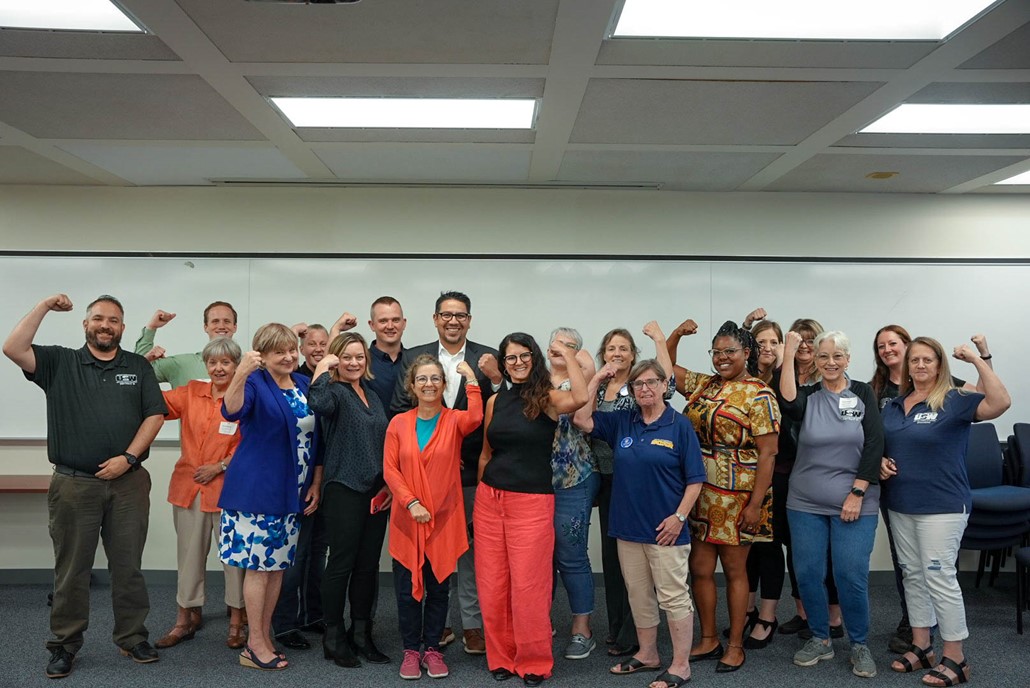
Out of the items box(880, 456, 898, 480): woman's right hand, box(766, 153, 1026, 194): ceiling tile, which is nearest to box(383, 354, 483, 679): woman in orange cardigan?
box(880, 456, 898, 480): woman's right hand

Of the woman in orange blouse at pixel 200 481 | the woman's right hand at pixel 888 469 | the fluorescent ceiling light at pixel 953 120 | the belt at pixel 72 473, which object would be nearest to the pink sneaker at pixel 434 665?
the woman in orange blouse at pixel 200 481

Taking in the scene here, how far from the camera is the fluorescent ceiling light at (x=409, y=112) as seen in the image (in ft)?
11.7

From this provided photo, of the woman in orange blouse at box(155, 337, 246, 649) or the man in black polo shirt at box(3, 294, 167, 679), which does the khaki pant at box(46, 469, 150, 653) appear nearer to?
the man in black polo shirt at box(3, 294, 167, 679)

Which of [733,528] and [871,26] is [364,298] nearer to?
[733,528]

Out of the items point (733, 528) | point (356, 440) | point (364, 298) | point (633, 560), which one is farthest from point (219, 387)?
point (733, 528)

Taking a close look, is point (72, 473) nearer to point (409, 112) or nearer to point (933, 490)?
point (409, 112)

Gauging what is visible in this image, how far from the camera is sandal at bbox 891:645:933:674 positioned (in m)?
3.50

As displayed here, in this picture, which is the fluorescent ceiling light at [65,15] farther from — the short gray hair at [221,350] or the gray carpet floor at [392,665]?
the gray carpet floor at [392,665]

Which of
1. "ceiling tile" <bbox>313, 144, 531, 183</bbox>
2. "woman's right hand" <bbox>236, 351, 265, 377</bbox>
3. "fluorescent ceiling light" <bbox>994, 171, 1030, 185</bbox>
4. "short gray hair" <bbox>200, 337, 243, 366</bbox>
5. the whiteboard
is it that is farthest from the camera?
the whiteboard

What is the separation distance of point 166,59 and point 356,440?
5.65 feet

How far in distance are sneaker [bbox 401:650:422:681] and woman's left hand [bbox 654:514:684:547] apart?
120 cm

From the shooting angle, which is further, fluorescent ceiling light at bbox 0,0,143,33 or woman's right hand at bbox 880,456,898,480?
woman's right hand at bbox 880,456,898,480

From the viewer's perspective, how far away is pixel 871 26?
271 centimetres

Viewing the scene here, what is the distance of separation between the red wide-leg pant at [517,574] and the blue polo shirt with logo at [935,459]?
159cm
